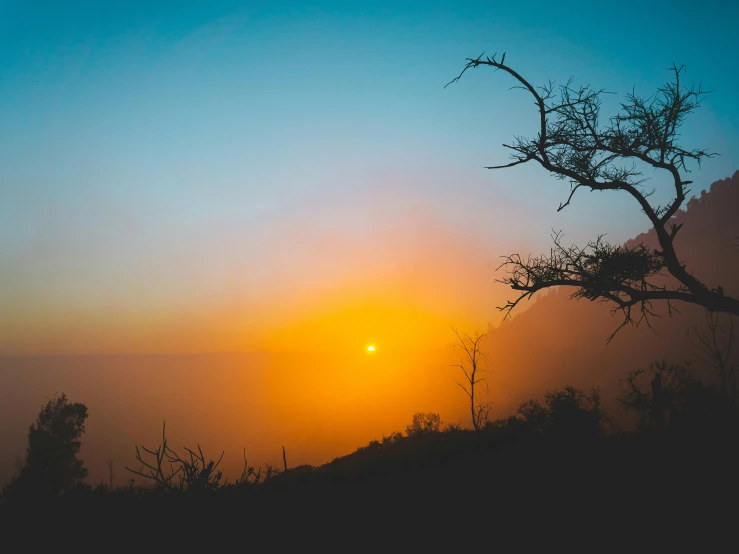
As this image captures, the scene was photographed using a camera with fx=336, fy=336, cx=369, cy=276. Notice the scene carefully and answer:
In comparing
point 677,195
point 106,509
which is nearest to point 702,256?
point 677,195

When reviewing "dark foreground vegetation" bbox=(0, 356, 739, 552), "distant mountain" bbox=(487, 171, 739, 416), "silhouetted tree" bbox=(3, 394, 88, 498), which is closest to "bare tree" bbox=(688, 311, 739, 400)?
"dark foreground vegetation" bbox=(0, 356, 739, 552)

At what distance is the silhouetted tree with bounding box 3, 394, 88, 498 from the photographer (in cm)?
3659

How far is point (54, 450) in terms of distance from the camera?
38.8 m

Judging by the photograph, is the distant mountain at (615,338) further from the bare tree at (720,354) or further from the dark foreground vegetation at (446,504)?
the dark foreground vegetation at (446,504)

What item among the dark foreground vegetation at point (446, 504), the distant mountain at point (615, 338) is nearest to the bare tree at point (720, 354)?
the dark foreground vegetation at point (446, 504)

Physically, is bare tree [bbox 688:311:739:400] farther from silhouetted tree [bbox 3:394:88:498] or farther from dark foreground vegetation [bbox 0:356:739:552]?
silhouetted tree [bbox 3:394:88:498]

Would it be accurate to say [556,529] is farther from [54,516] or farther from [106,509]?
[54,516]

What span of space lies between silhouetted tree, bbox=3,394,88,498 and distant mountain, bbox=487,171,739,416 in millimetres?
113846

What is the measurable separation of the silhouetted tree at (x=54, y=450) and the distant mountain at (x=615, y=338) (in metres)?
114

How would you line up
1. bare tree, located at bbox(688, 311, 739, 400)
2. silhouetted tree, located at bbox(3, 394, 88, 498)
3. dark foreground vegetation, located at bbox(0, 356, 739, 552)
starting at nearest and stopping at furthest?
1. dark foreground vegetation, located at bbox(0, 356, 739, 552)
2. bare tree, located at bbox(688, 311, 739, 400)
3. silhouetted tree, located at bbox(3, 394, 88, 498)

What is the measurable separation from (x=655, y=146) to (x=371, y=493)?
33.6ft

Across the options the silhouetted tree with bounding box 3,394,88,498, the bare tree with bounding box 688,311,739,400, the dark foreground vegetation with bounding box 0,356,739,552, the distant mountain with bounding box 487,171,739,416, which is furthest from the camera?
the distant mountain with bounding box 487,171,739,416

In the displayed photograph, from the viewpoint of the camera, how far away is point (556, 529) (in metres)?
5.95

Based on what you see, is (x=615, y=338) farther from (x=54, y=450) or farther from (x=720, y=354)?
(x=54, y=450)
